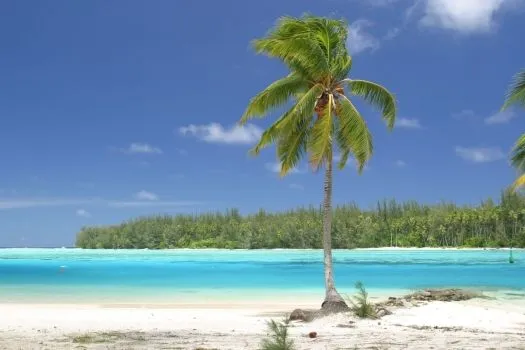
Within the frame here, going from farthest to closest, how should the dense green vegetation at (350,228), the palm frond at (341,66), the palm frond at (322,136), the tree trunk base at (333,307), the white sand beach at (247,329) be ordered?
1. the dense green vegetation at (350,228)
2. the palm frond at (341,66)
3. the tree trunk base at (333,307)
4. the palm frond at (322,136)
5. the white sand beach at (247,329)

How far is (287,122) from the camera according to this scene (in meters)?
16.1

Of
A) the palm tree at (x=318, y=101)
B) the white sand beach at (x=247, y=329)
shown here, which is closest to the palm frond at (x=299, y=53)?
the palm tree at (x=318, y=101)

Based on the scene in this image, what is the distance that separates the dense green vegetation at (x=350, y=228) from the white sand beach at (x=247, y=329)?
67158 mm

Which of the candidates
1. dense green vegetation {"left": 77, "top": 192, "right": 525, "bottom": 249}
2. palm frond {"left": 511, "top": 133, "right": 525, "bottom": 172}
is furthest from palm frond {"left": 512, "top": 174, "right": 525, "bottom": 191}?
dense green vegetation {"left": 77, "top": 192, "right": 525, "bottom": 249}

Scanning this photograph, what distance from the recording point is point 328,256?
16.4m

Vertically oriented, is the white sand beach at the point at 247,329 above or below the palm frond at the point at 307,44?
below

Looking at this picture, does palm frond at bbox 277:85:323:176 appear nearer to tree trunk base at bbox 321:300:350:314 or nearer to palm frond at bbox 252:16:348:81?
palm frond at bbox 252:16:348:81

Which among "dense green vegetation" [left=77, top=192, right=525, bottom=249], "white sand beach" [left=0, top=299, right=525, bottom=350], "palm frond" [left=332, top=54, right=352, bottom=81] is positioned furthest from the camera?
"dense green vegetation" [left=77, top=192, right=525, bottom=249]

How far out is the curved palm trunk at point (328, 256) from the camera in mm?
15594

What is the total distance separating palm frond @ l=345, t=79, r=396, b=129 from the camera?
16.5 m

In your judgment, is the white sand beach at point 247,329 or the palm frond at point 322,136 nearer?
the white sand beach at point 247,329

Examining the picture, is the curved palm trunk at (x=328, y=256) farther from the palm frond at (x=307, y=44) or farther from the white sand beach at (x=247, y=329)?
the palm frond at (x=307, y=44)

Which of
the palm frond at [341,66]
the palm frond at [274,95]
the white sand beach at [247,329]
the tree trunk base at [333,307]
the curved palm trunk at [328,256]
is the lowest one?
the white sand beach at [247,329]

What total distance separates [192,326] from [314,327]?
290cm
